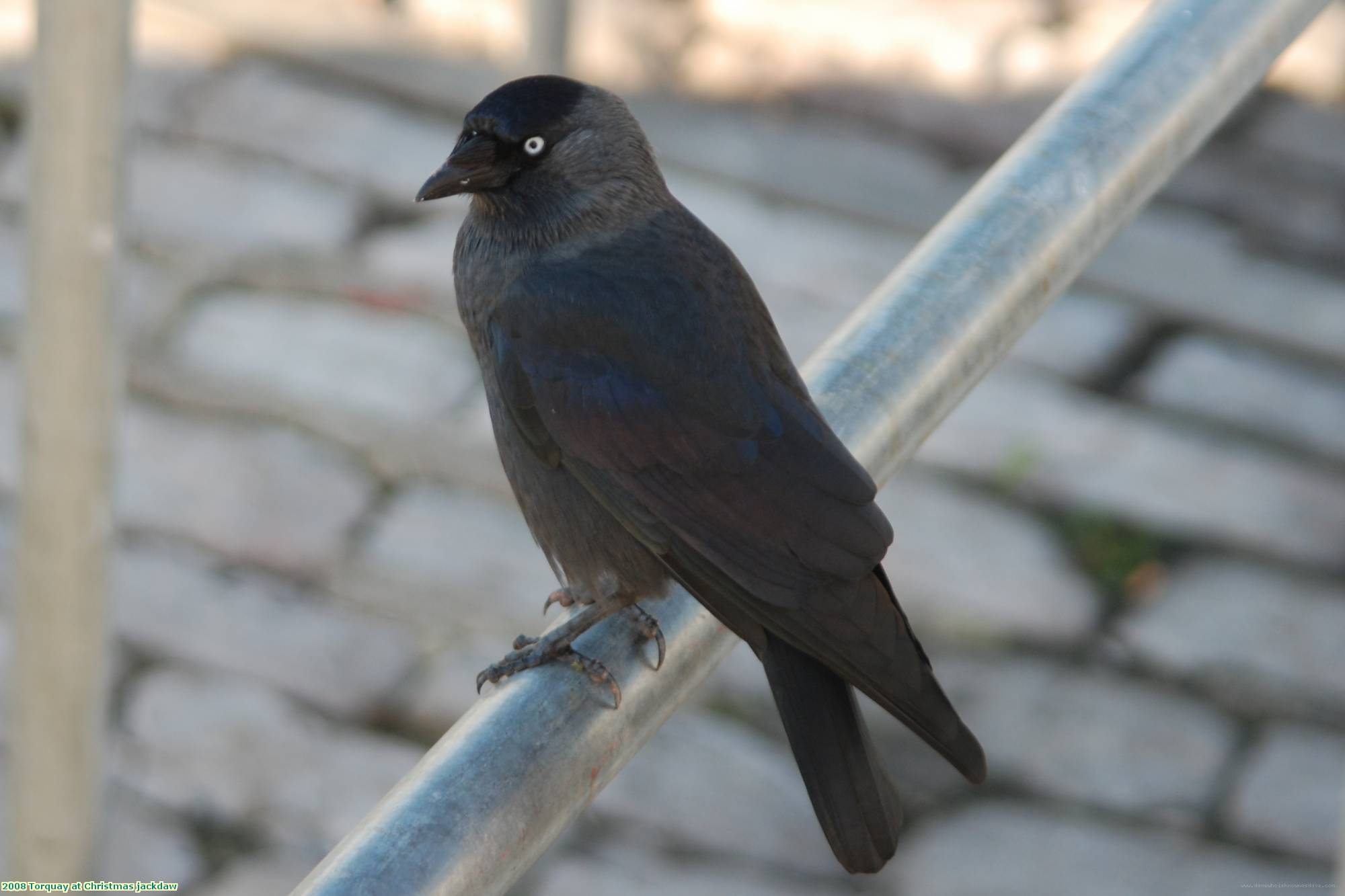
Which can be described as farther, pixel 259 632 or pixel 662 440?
pixel 259 632

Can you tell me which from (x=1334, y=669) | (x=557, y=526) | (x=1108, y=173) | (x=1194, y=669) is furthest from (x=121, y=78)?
(x=1334, y=669)

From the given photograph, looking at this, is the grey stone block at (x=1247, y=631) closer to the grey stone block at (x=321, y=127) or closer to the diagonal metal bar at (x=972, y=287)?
the diagonal metal bar at (x=972, y=287)

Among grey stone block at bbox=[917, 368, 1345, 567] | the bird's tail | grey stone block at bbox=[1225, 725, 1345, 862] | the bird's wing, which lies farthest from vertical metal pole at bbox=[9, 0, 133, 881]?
grey stone block at bbox=[917, 368, 1345, 567]

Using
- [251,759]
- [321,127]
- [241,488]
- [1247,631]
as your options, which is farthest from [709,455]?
[321,127]

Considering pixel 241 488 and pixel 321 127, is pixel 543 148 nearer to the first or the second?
pixel 241 488

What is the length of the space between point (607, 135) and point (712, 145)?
2.98 m

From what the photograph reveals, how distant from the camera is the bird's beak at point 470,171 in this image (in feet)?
7.69

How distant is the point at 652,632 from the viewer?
5.86 feet

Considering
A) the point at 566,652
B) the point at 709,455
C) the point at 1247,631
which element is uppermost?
the point at 1247,631

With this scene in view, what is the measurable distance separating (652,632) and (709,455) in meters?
0.42

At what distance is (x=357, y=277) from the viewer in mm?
4887

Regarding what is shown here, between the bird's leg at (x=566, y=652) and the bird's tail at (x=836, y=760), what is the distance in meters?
0.22

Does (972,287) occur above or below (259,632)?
below

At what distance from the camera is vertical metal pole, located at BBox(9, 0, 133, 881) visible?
2289 millimetres
